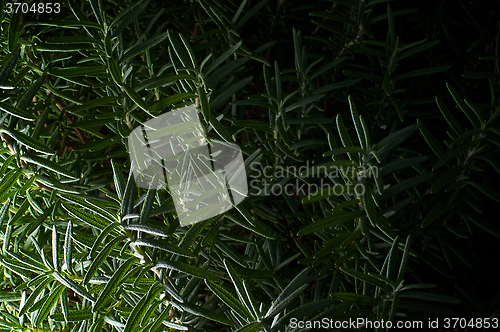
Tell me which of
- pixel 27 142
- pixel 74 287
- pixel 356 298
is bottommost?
pixel 356 298

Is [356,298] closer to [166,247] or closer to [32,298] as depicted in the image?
[166,247]

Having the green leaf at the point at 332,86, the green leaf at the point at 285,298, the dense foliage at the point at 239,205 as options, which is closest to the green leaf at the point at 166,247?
the dense foliage at the point at 239,205

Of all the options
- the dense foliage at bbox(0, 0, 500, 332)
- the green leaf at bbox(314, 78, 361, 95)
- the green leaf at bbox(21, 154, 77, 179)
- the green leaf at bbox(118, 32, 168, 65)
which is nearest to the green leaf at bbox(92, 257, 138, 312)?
the dense foliage at bbox(0, 0, 500, 332)

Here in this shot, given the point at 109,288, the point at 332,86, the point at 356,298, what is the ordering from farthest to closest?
the point at 332,86 < the point at 356,298 < the point at 109,288

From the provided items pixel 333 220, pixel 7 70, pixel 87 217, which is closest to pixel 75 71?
pixel 7 70

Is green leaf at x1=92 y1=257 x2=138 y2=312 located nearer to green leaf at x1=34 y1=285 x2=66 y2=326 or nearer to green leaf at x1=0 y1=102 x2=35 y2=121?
green leaf at x1=34 y1=285 x2=66 y2=326

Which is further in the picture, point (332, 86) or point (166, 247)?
point (332, 86)

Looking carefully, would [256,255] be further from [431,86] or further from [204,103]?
[431,86]

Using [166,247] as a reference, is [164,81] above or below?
above

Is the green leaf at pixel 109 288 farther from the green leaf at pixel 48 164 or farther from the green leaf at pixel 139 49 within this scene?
the green leaf at pixel 139 49
